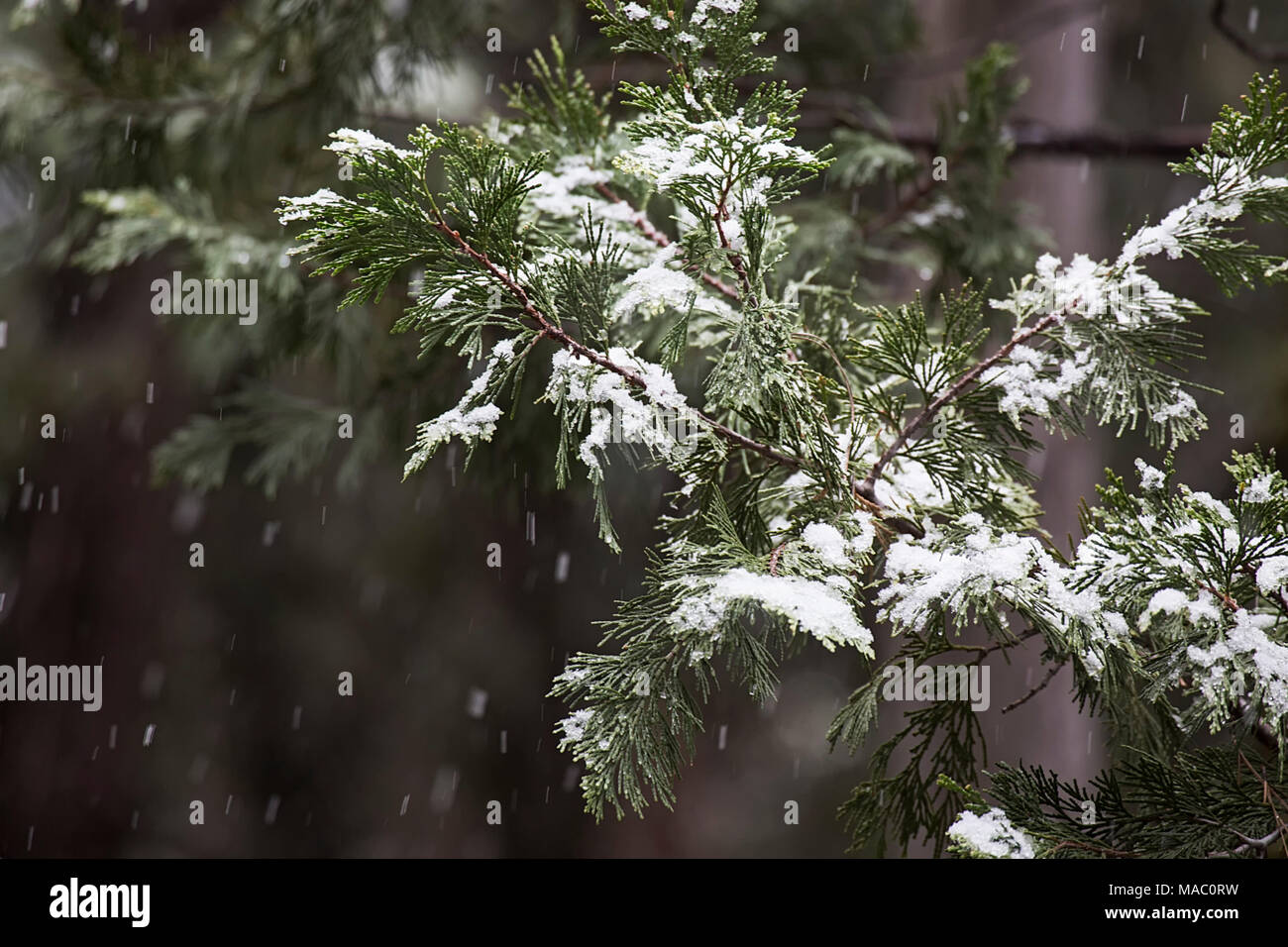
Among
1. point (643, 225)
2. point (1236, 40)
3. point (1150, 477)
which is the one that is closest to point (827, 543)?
point (1150, 477)

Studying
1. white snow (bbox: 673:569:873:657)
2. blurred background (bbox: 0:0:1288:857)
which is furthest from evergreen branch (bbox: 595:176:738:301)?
blurred background (bbox: 0:0:1288:857)

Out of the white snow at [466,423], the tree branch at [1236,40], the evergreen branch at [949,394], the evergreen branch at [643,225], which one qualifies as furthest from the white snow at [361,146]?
the tree branch at [1236,40]

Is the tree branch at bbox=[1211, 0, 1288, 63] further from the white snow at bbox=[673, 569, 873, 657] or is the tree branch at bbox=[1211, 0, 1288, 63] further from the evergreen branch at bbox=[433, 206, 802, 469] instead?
the white snow at bbox=[673, 569, 873, 657]

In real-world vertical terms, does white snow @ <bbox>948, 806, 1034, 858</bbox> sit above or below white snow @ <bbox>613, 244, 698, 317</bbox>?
below

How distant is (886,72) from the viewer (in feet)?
14.2

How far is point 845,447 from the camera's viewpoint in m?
1.53

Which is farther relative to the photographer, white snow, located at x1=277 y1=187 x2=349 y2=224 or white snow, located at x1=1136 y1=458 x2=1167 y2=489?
white snow, located at x1=1136 y1=458 x2=1167 y2=489

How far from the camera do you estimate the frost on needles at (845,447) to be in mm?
1225

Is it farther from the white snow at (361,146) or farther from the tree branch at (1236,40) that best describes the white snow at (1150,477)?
the tree branch at (1236,40)

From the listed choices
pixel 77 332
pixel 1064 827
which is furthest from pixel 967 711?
pixel 77 332

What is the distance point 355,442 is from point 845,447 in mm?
2401

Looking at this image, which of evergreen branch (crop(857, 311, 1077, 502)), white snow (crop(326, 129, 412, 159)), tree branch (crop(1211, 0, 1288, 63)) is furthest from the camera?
tree branch (crop(1211, 0, 1288, 63))

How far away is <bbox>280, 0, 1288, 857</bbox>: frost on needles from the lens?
4.02ft

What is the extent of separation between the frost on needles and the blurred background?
0.28 metres
